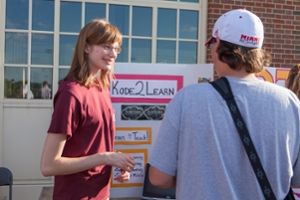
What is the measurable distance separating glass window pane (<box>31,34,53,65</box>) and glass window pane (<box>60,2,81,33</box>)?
24 cm

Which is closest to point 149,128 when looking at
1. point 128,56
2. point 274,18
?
point 128,56

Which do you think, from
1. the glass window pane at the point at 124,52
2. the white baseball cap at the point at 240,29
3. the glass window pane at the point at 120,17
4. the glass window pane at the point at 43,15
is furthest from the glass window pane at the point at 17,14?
the white baseball cap at the point at 240,29

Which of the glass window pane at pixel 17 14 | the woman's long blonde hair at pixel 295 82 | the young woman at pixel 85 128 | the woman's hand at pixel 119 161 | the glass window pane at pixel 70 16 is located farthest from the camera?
the glass window pane at pixel 70 16

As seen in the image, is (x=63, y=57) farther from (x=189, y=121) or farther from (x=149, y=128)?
(x=189, y=121)

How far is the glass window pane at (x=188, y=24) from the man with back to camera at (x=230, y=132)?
3649 mm

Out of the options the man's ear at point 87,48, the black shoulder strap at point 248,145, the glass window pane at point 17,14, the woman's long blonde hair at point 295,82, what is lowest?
the black shoulder strap at point 248,145

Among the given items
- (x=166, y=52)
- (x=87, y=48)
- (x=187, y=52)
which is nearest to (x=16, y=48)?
(x=166, y=52)

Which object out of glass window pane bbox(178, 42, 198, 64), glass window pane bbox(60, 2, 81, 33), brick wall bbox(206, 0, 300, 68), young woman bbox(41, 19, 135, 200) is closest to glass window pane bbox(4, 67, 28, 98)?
glass window pane bbox(60, 2, 81, 33)

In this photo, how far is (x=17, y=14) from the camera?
4562mm

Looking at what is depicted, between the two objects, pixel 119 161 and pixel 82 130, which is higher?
pixel 82 130

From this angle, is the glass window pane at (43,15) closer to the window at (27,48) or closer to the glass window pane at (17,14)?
the window at (27,48)

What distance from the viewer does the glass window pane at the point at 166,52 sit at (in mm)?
4973

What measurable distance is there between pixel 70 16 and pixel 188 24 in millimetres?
1684

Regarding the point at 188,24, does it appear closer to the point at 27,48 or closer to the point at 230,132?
the point at 27,48
